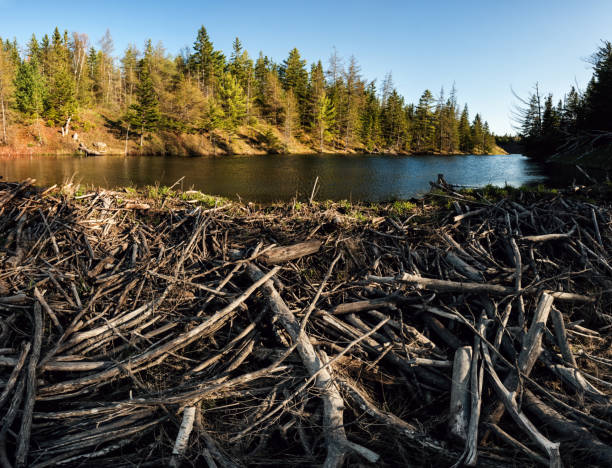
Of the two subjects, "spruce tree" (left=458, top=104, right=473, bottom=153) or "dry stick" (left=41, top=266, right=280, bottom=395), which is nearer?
"dry stick" (left=41, top=266, right=280, bottom=395)

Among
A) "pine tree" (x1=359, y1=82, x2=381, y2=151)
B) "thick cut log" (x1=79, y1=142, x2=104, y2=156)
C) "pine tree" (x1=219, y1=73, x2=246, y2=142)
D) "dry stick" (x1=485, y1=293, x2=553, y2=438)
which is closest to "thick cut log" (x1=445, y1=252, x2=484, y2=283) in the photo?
"dry stick" (x1=485, y1=293, x2=553, y2=438)

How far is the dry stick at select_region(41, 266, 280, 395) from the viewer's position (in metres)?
3.10

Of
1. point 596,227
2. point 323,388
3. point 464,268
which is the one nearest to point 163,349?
point 323,388

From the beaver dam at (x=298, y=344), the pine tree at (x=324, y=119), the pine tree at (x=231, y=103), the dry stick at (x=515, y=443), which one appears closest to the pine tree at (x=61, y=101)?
the pine tree at (x=231, y=103)

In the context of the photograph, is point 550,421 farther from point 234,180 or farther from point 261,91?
point 261,91

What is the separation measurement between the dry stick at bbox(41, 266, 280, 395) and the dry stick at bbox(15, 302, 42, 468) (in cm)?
16

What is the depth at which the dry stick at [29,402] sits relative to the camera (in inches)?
98.3

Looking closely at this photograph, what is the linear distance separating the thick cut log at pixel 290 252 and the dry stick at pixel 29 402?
8.53ft

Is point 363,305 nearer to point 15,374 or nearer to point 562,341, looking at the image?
point 562,341

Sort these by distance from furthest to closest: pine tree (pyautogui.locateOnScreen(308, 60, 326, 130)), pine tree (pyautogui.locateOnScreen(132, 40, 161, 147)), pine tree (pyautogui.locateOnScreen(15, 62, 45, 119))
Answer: pine tree (pyautogui.locateOnScreen(308, 60, 326, 130)) → pine tree (pyautogui.locateOnScreen(132, 40, 161, 147)) → pine tree (pyautogui.locateOnScreen(15, 62, 45, 119))

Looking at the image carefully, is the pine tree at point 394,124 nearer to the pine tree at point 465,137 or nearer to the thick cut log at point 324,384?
the pine tree at point 465,137

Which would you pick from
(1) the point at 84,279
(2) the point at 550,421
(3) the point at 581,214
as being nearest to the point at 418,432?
(2) the point at 550,421

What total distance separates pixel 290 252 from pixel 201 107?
68.0m

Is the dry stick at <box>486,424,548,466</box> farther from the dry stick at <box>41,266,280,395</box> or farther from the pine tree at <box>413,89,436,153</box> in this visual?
the pine tree at <box>413,89,436,153</box>
